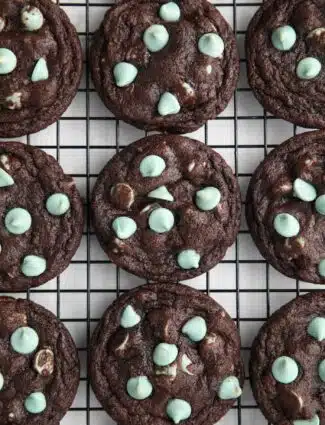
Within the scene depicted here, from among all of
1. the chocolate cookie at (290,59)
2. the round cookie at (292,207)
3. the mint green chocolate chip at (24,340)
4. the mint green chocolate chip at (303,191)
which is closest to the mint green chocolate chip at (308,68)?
the chocolate cookie at (290,59)

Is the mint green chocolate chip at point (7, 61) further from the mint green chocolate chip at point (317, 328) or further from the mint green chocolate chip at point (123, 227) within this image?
the mint green chocolate chip at point (317, 328)

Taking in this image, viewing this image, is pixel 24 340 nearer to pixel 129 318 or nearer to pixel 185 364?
pixel 129 318

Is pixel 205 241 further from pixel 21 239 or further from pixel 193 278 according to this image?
pixel 21 239

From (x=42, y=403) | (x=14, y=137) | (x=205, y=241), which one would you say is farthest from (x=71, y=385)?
(x=14, y=137)

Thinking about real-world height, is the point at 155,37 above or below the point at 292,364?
above

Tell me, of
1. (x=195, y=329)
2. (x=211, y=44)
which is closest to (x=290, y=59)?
(x=211, y=44)

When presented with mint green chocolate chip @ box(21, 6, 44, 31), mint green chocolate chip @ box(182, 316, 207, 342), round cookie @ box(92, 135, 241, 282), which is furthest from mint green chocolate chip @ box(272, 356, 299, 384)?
mint green chocolate chip @ box(21, 6, 44, 31)
